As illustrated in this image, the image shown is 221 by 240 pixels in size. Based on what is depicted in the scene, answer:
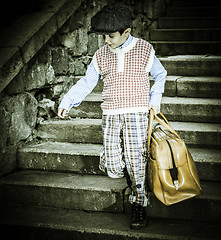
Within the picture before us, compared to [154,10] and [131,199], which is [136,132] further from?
[154,10]

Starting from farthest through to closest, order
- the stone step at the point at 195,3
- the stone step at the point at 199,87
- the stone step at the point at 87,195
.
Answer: the stone step at the point at 195,3
the stone step at the point at 199,87
the stone step at the point at 87,195

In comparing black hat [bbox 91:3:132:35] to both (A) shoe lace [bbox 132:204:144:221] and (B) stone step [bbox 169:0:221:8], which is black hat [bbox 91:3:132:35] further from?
(B) stone step [bbox 169:0:221:8]

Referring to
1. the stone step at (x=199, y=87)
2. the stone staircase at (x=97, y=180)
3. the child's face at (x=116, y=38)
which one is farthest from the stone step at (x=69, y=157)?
the child's face at (x=116, y=38)

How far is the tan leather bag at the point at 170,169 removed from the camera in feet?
7.23

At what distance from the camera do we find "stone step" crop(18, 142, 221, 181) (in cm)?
292

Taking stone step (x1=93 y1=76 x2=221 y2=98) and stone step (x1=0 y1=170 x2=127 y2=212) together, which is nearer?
stone step (x1=0 y1=170 x2=127 y2=212)

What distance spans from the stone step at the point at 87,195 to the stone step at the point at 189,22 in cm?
377

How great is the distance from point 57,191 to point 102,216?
49 cm

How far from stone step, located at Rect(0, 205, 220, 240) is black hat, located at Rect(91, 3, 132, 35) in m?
1.56

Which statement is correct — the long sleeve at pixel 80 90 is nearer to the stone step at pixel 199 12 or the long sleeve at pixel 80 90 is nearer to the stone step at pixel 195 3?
the stone step at pixel 199 12

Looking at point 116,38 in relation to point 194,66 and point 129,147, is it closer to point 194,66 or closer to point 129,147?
point 129,147

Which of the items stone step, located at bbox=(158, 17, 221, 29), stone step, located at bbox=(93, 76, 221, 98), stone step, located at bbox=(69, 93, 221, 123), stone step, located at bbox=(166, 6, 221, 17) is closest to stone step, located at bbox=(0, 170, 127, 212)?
stone step, located at bbox=(69, 93, 221, 123)

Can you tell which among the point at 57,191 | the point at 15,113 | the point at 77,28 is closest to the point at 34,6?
the point at 77,28

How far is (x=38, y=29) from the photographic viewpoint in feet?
9.85
